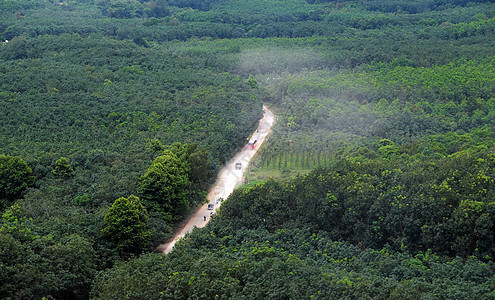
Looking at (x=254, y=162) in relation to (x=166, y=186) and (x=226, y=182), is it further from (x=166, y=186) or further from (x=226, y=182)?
(x=166, y=186)

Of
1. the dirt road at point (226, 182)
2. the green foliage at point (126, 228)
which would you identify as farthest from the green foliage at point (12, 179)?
the dirt road at point (226, 182)

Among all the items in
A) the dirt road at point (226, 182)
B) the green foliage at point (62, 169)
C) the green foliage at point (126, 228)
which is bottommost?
the dirt road at point (226, 182)

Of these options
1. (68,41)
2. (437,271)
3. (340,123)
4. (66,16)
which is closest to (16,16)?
(66,16)

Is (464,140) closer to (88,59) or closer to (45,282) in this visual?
(45,282)

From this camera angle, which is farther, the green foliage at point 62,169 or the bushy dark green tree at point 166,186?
the green foliage at point 62,169

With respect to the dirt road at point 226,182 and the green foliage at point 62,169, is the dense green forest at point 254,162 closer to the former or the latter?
the green foliage at point 62,169

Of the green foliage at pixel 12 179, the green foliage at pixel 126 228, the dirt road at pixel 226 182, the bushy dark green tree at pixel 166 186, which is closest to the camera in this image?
the green foliage at pixel 126 228

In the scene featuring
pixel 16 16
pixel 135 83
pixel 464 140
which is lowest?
pixel 464 140

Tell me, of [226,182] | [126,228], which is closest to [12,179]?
[126,228]
